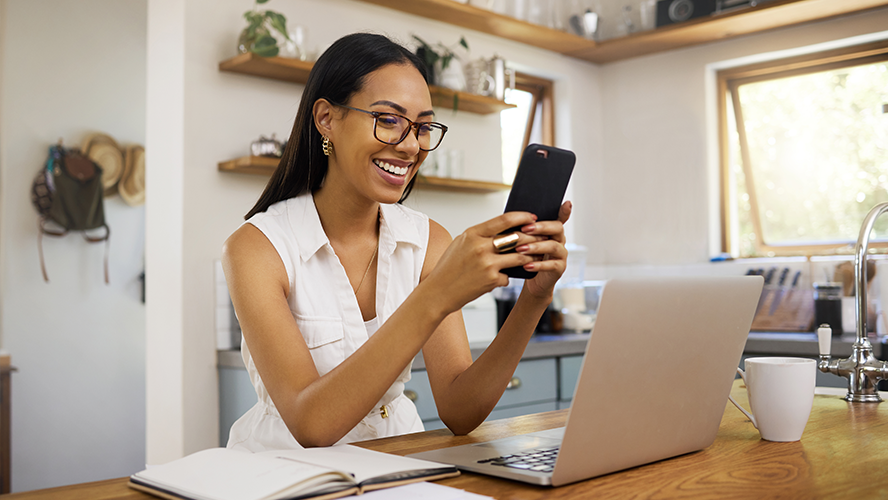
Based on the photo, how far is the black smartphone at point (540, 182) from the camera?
871 mm

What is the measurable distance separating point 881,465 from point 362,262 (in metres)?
0.95

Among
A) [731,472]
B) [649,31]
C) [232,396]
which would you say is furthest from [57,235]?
[731,472]

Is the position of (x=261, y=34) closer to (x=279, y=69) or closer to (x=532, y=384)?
(x=279, y=69)

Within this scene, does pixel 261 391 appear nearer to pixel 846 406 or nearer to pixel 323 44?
pixel 846 406

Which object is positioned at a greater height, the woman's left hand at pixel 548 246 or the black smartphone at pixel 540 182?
the black smartphone at pixel 540 182

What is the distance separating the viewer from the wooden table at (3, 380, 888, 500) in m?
0.74

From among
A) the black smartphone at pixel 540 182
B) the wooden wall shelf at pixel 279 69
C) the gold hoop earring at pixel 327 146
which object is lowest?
the black smartphone at pixel 540 182

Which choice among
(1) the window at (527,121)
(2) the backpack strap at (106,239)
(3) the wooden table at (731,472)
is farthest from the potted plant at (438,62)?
(3) the wooden table at (731,472)

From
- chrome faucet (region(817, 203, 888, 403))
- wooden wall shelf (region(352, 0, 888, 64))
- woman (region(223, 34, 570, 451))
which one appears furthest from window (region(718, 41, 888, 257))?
woman (region(223, 34, 570, 451))

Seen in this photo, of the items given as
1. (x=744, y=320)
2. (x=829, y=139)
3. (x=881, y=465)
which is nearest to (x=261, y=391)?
(x=744, y=320)

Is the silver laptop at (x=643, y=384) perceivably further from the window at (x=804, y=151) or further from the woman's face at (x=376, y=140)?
the window at (x=804, y=151)

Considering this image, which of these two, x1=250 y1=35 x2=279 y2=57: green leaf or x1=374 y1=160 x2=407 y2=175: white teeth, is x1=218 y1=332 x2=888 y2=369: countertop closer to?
x1=250 y1=35 x2=279 y2=57: green leaf

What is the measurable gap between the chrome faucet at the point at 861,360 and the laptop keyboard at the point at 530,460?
0.80 meters

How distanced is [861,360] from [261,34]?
2.03 metres
